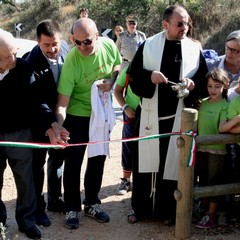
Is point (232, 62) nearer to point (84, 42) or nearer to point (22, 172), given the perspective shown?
point (84, 42)

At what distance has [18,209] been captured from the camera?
13.7 feet

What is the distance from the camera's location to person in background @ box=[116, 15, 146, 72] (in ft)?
33.2

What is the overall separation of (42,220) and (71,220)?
0.93ft

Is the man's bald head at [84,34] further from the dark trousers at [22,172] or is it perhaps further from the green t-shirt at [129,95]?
the dark trousers at [22,172]

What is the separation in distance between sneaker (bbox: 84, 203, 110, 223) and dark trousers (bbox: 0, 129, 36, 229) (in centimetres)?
65

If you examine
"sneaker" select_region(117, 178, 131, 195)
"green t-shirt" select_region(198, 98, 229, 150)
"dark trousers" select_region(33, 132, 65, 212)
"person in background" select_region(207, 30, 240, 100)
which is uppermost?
"person in background" select_region(207, 30, 240, 100)

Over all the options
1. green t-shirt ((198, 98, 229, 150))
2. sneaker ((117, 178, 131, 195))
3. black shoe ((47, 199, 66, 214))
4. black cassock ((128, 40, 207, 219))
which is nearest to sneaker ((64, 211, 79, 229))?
black shoe ((47, 199, 66, 214))

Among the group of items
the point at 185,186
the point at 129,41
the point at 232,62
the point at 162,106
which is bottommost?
the point at 185,186

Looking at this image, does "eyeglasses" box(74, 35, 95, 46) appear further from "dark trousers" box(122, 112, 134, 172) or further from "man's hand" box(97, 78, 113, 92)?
A: "dark trousers" box(122, 112, 134, 172)

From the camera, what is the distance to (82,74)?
4191 millimetres

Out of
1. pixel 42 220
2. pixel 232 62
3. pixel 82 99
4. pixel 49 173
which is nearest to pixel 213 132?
pixel 232 62

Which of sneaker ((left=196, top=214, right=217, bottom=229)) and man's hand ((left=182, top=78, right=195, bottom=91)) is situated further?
sneaker ((left=196, top=214, right=217, bottom=229))

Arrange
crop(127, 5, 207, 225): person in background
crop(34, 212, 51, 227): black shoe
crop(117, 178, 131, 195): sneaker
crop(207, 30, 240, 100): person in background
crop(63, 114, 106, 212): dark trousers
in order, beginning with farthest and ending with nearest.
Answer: crop(117, 178, 131, 195): sneaker < crop(34, 212, 51, 227): black shoe < crop(63, 114, 106, 212): dark trousers < crop(207, 30, 240, 100): person in background < crop(127, 5, 207, 225): person in background

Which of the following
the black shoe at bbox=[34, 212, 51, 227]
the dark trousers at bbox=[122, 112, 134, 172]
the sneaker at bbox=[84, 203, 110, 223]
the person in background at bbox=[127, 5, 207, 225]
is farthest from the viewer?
the dark trousers at bbox=[122, 112, 134, 172]
